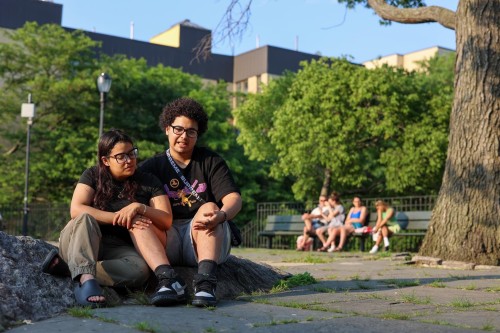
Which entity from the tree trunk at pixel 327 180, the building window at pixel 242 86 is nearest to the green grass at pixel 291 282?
the tree trunk at pixel 327 180

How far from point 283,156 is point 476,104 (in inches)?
803

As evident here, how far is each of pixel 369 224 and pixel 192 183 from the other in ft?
41.0

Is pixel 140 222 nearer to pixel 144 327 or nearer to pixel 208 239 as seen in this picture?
pixel 208 239

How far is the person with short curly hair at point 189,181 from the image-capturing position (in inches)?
218

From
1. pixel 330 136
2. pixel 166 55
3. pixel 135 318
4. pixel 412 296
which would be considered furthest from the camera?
pixel 166 55

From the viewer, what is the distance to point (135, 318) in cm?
430

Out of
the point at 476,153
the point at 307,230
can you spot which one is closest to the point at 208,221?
the point at 476,153

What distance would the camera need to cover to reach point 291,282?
21.0 feet

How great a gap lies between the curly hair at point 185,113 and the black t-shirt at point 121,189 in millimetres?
550

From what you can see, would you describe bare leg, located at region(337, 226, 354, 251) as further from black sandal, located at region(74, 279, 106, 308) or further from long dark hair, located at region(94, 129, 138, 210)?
black sandal, located at region(74, 279, 106, 308)

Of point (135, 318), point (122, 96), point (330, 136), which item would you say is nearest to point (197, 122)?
point (135, 318)

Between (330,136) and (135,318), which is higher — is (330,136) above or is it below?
above

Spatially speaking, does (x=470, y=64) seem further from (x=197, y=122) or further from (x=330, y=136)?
(x=330, y=136)

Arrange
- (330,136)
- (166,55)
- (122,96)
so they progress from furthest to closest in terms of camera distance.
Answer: (166,55) → (122,96) → (330,136)
